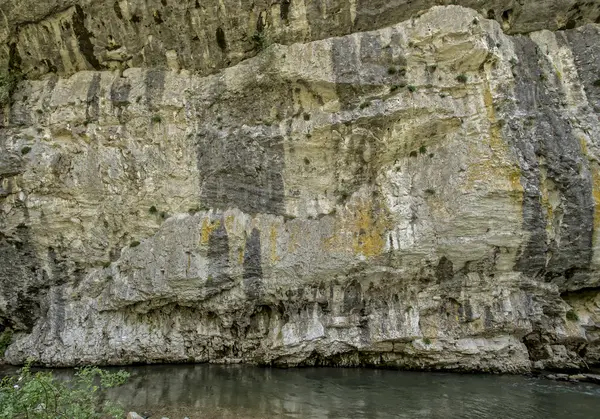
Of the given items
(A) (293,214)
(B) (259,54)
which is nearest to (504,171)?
(A) (293,214)

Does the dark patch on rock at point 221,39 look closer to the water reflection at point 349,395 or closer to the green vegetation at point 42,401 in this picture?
the water reflection at point 349,395

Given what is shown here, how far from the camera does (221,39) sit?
17.5m

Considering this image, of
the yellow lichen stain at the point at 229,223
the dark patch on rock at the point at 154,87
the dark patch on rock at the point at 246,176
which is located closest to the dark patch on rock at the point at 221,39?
the dark patch on rock at the point at 154,87

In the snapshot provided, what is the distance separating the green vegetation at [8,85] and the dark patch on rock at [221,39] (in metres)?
8.94

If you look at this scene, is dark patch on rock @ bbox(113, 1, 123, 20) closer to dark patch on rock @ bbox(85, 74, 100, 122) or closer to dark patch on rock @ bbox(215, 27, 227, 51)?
dark patch on rock @ bbox(85, 74, 100, 122)

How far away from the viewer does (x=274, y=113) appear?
17.4 m

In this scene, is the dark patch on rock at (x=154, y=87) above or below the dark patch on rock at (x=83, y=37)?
below

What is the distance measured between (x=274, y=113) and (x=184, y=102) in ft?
12.9

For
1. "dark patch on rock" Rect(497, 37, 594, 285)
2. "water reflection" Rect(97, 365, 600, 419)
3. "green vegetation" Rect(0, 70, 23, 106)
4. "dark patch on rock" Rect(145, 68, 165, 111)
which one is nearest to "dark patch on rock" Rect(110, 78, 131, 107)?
"dark patch on rock" Rect(145, 68, 165, 111)

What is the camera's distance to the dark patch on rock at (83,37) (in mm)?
16938

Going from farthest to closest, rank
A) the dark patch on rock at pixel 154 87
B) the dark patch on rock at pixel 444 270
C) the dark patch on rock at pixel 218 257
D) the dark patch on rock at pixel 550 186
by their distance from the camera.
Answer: the dark patch on rock at pixel 154 87 → the dark patch on rock at pixel 218 257 → the dark patch on rock at pixel 444 270 → the dark patch on rock at pixel 550 186

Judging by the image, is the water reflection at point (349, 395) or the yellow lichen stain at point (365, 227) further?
the yellow lichen stain at point (365, 227)

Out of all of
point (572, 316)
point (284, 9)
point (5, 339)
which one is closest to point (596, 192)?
point (572, 316)

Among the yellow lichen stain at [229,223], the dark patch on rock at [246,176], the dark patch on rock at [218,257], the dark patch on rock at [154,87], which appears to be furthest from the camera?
the dark patch on rock at [154,87]
